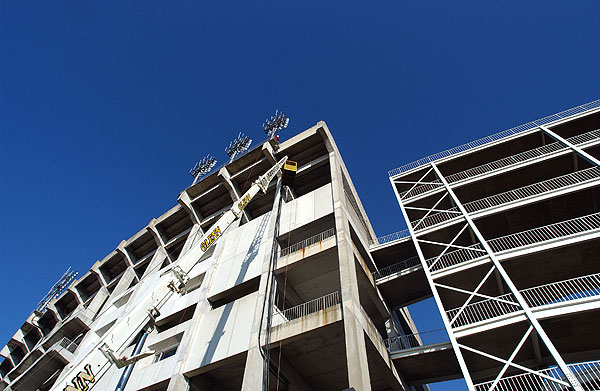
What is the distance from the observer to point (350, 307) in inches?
595

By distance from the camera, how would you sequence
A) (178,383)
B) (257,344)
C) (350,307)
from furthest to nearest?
(178,383) < (257,344) < (350,307)

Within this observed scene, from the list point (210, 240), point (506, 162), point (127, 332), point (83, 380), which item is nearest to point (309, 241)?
point (210, 240)

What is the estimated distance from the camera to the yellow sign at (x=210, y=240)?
1644cm

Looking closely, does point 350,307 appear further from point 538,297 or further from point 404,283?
point 538,297

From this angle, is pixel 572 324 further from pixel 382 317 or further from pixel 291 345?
pixel 291 345

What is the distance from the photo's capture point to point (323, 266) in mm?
20344

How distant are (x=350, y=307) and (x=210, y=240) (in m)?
7.52

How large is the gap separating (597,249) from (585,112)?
1200 centimetres

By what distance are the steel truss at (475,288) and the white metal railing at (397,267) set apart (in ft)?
2.63

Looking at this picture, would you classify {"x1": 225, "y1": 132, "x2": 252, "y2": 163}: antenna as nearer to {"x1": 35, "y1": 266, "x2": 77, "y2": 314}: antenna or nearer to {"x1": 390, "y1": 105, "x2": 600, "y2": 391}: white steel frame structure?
{"x1": 390, "y1": 105, "x2": 600, "y2": 391}: white steel frame structure

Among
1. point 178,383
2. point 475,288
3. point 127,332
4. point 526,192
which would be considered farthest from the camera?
point 526,192

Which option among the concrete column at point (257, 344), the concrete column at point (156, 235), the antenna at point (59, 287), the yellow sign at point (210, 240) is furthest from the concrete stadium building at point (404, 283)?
the antenna at point (59, 287)

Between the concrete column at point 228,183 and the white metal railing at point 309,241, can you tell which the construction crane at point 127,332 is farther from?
the concrete column at point 228,183

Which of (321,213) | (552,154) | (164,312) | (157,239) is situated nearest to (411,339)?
(321,213)
